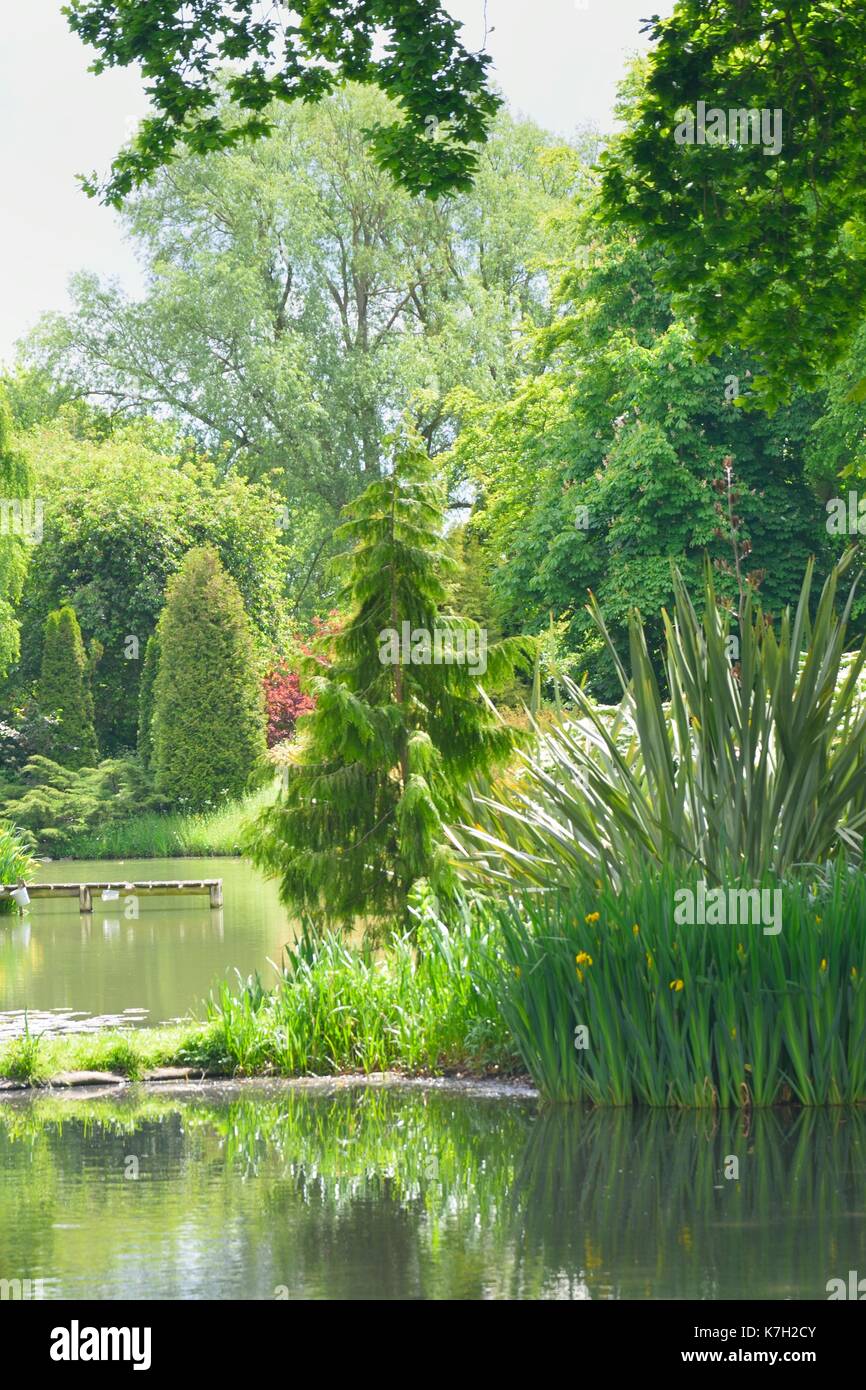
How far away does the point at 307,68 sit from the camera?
37.2 feet

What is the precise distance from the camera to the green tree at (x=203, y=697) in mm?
28594

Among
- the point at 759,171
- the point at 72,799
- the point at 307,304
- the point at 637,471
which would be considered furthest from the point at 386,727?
the point at 307,304

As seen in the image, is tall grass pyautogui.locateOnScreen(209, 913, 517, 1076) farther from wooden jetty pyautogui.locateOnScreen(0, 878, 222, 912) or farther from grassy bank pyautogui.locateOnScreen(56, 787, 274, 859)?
grassy bank pyautogui.locateOnScreen(56, 787, 274, 859)

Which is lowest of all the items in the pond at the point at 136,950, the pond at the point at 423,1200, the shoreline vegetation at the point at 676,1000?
the pond at the point at 136,950

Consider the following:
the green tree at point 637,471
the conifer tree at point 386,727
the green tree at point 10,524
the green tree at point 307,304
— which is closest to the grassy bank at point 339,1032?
the conifer tree at point 386,727

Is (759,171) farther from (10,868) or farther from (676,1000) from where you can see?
Answer: (10,868)

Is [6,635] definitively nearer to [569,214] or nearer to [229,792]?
[229,792]

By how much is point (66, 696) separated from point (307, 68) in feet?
68.2

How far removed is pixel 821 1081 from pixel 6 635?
22596mm

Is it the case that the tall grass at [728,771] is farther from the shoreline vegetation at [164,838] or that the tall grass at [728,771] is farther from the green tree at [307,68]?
the shoreline vegetation at [164,838]

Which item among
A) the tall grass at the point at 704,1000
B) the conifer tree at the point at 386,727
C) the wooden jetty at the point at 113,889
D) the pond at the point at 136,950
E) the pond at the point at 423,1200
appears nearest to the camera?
the pond at the point at 423,1200

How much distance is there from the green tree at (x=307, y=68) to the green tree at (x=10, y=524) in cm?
1430

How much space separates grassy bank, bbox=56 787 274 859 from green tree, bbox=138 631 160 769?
3.17 meters
